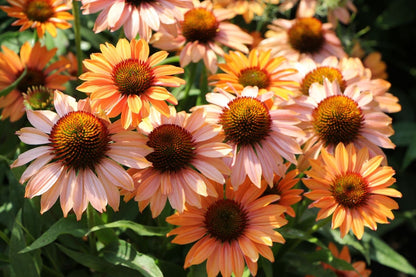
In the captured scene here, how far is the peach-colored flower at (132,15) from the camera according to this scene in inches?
42.9

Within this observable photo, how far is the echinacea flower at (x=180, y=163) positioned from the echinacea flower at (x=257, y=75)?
0.23 metres

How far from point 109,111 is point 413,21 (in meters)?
2.08

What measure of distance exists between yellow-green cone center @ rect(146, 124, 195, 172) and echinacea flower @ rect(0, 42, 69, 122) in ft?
1.52

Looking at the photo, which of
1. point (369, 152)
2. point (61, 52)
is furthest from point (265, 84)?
point (61, 52)

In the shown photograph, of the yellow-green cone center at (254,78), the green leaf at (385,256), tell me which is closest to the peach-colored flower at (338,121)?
the yellow-green cone center at (254,78)

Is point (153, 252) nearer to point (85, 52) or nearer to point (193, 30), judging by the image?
point (193, 30)

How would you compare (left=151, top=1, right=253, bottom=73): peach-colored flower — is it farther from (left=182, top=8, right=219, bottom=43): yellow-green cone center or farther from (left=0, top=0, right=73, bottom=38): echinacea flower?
(left=0, top=0, right=73, bottom=38): echinacea flower

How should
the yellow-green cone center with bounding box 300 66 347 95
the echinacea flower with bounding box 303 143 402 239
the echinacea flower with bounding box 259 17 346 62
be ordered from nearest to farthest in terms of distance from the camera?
the echinacea flower with bounding box 303 143 402 239 → the yellow-green cone center with bounding box 300 66 347 95 → the echinacea flower with bounding box 259 17 346 62

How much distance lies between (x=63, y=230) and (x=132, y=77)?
378 mm

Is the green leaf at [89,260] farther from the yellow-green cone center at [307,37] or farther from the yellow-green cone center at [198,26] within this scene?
the yellow-green cone center at [307,37]

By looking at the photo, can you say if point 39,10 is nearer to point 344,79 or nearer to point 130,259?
point 130,259

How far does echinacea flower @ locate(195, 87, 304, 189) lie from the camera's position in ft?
3.40

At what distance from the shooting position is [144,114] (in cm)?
96

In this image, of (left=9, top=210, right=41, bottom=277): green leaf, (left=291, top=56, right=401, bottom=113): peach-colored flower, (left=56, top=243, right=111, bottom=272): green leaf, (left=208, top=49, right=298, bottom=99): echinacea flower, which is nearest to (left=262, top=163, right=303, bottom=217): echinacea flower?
(left=208, top=49, right=298, bottom=99): echinacea flower
